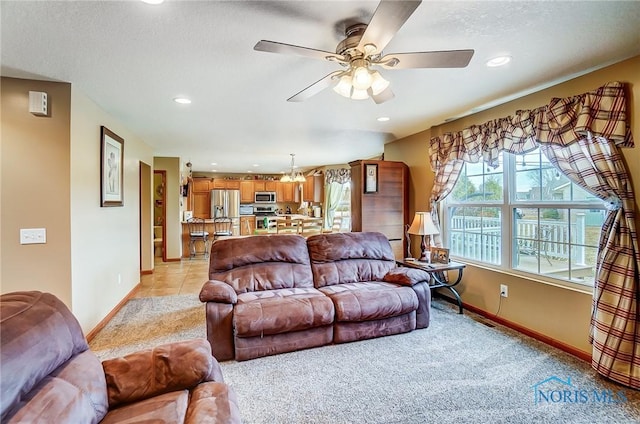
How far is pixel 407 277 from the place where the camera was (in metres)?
3.25

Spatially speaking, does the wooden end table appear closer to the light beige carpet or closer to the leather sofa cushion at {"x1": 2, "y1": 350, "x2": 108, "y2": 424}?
the light beige carpet

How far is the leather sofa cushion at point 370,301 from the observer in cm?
283

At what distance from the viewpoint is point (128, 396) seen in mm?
1398

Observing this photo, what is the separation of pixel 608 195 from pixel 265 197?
28.9ft

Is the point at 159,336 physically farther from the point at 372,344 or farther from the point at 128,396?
the point at 372,344

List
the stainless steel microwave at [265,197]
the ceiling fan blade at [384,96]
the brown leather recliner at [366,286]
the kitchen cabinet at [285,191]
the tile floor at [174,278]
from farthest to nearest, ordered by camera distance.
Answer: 1. the kitchen cabinet at [285,191]
2. the stainless steel microwave at [265,197]
3. the tile floor at [174,278]
4. the brown leather recliner at [366,286]
5. the ceiling fan blade at [384,96]

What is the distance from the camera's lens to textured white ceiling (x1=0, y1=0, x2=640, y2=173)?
1662 mm

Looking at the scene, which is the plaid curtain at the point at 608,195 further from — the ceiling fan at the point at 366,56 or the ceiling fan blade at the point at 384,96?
the ceiling fan blade at the point at 384,96

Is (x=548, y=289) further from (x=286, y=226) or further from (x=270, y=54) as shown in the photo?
(x=286, y=226)

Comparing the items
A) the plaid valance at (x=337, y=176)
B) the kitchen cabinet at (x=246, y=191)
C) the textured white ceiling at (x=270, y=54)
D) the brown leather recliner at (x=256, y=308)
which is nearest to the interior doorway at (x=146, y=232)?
the textured white ceiling at (x=270, y=54)

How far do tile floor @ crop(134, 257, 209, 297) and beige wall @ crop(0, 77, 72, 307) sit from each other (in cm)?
207

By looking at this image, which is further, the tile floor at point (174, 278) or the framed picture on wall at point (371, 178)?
the tile floor at point (174, 278)

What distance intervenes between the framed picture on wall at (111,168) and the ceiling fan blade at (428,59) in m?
3.07

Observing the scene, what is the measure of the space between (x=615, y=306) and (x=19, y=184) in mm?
4726
